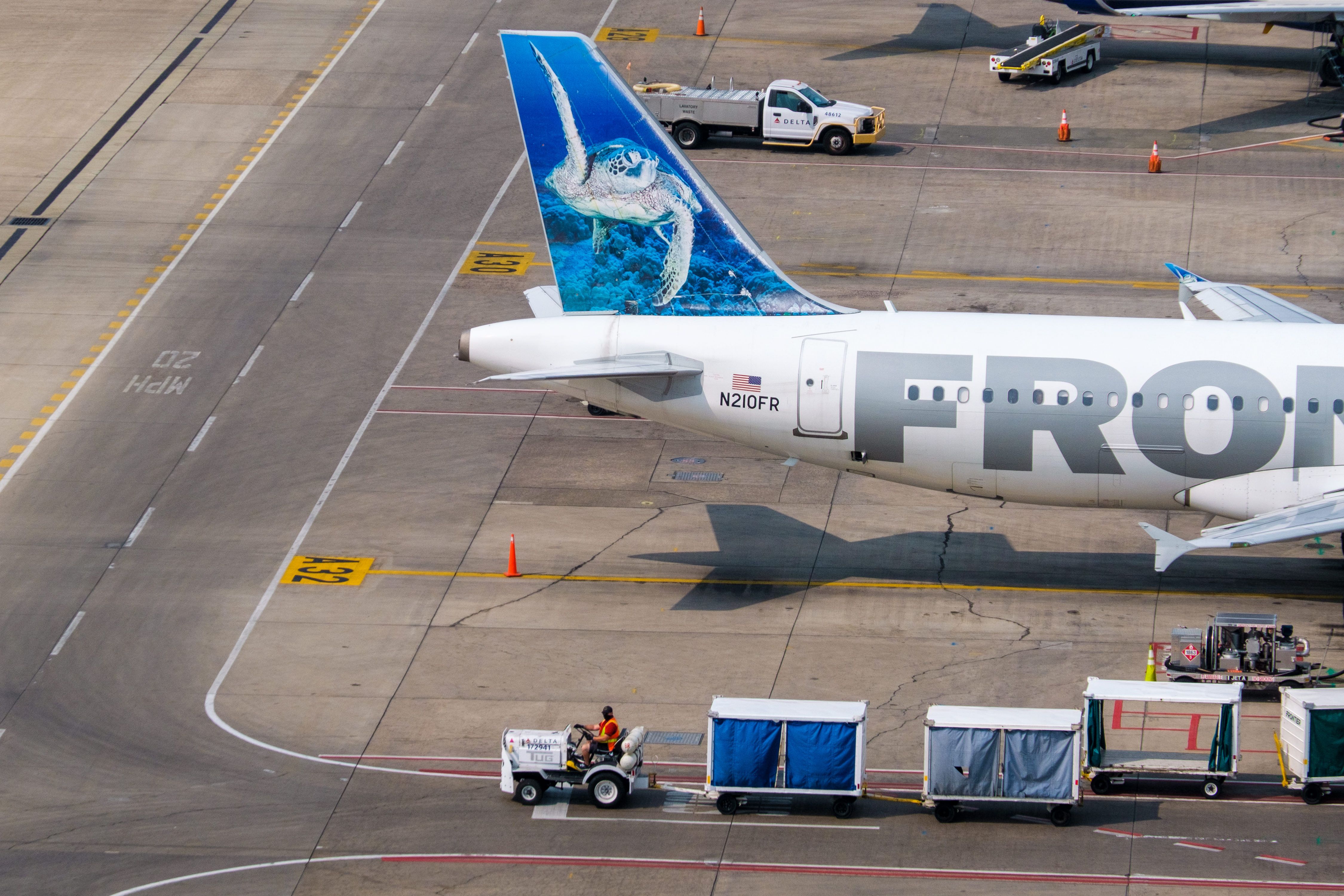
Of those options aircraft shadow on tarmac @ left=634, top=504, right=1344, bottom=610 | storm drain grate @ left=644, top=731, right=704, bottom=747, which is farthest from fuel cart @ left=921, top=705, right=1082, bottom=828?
aircraft shadow on tarmac @ left=634, top=504, right=1344, bottom=610

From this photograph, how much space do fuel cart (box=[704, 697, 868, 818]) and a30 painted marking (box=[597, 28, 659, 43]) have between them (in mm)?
48181

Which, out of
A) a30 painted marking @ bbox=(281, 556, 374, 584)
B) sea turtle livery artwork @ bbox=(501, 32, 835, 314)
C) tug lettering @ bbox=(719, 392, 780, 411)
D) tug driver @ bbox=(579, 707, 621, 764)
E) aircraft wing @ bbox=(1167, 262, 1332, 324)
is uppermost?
sea turtle livery artwork @ bbox=(501, 32, 835, 314)

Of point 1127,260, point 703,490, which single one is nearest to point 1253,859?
point 703,490

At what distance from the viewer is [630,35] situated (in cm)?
7581

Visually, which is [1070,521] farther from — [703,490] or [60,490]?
[60,490]

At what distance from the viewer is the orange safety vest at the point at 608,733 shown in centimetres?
3244

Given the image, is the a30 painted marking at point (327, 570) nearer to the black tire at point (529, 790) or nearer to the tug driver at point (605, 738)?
the black tire at point (529, 790)

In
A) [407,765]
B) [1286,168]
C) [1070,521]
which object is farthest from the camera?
[1286,168]

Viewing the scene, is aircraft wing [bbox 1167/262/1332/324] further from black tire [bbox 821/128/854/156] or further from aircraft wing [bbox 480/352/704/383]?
black tire [bbox 821/128/854/156]

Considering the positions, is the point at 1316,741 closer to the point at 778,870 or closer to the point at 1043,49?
the point at 778,870

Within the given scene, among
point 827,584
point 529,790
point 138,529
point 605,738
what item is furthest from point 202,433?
point 605,738

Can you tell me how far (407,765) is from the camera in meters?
34.2

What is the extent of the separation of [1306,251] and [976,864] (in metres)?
33.9

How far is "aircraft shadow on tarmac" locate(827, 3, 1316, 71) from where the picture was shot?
7281cm
